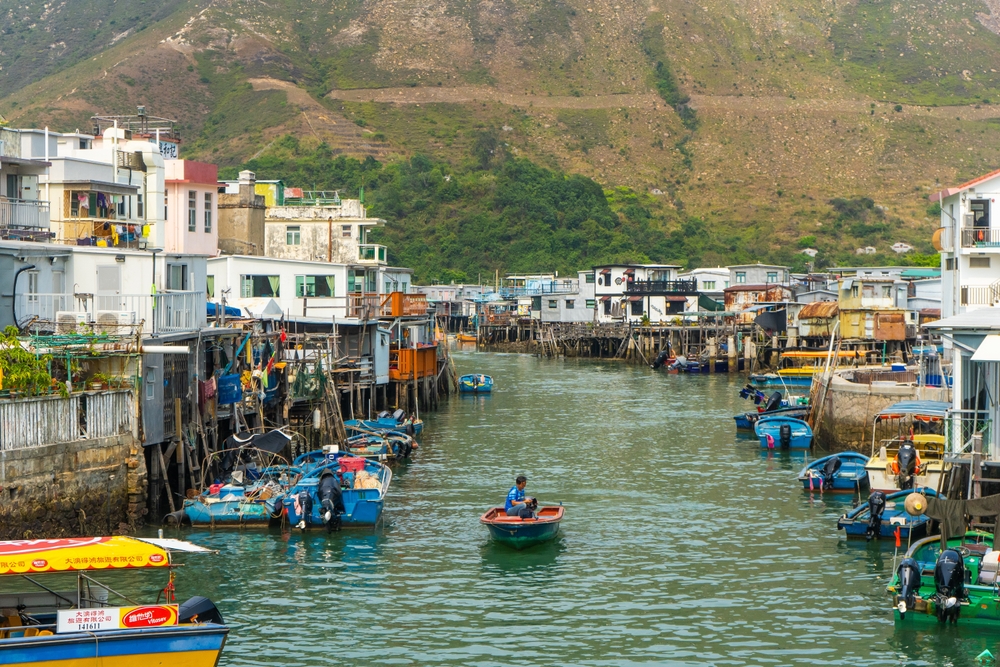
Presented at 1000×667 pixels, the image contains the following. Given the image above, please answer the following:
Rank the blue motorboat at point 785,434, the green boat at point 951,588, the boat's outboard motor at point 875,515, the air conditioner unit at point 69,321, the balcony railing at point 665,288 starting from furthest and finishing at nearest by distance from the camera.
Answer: the balcony railing at point 665,288, the blue motorboat at point 785,434, the air conditioner unit at point 69,321, the boat's outboard motor at point 875,515, the green boat at point 951,588

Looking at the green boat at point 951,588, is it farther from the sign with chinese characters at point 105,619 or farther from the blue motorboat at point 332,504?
the sign with chinese characters at point 105,619

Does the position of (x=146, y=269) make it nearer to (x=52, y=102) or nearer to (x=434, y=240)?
(x=434, y=240)

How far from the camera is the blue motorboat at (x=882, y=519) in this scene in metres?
33.5

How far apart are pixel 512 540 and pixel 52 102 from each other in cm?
17979

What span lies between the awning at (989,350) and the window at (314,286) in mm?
38629

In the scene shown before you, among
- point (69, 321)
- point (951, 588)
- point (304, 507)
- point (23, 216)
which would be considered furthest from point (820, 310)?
point (951, 588)

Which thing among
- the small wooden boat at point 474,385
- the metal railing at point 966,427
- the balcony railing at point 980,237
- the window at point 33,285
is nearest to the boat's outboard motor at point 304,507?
the window at point 33,285

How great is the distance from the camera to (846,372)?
5888cm

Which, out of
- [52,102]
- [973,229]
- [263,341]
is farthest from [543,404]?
[52,102]

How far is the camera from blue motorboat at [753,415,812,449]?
175 ft

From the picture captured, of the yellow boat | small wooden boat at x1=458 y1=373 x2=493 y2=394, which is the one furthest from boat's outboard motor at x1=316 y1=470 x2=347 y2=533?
small wooden boat at x1=458 y1=373 x2=493 y2=394

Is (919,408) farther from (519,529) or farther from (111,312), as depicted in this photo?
(111,312)

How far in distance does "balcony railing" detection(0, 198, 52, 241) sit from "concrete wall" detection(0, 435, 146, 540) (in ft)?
42.2

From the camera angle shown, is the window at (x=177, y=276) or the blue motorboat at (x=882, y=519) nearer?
the blue motorboat at (x=882, y=519)
